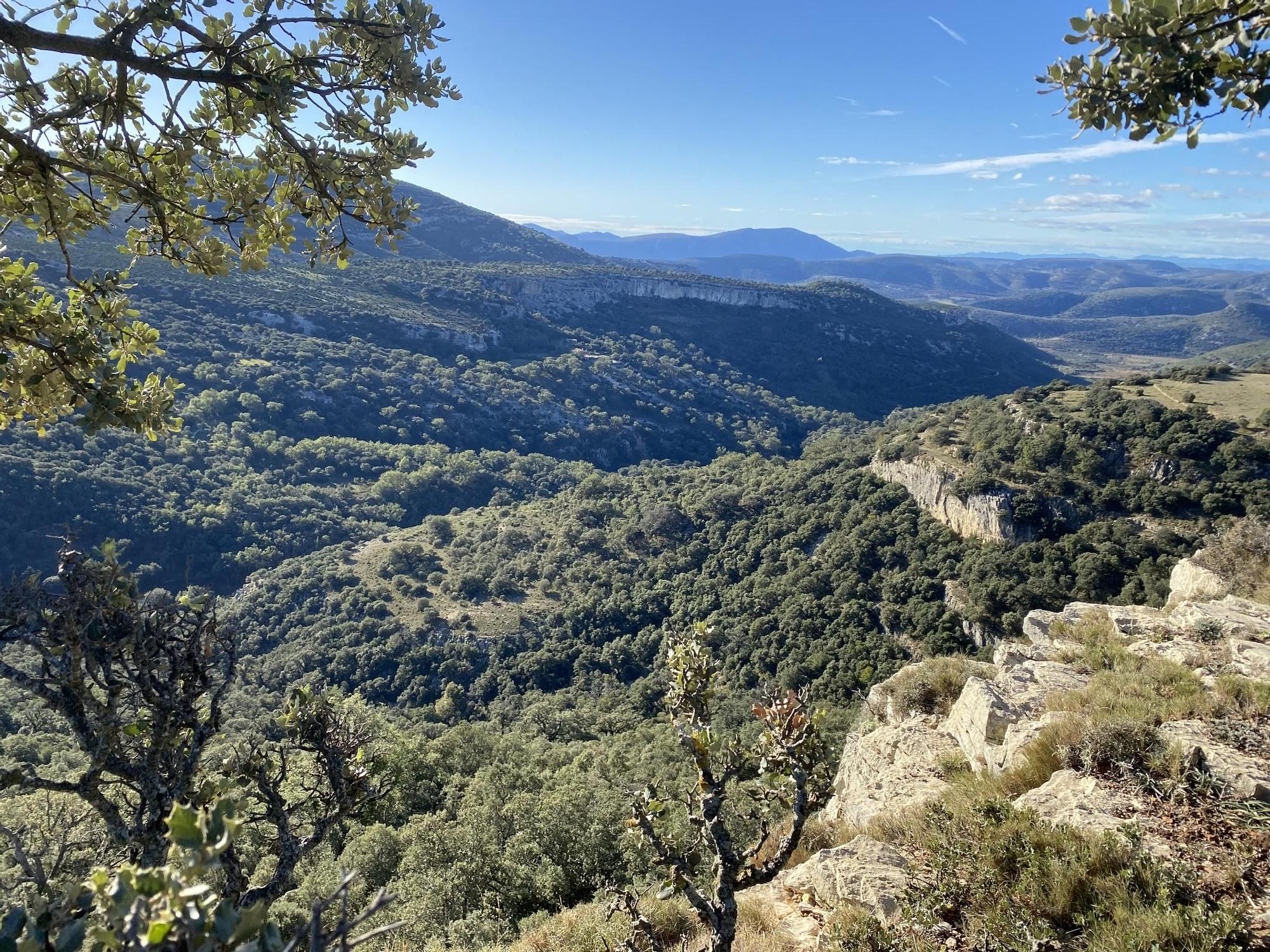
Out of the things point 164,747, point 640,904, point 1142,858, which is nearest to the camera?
point 164,747

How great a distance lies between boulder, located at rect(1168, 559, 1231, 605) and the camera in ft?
38.2

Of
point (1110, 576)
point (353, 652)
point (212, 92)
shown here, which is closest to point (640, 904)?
point (212, 92)

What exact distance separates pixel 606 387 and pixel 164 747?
363 feet

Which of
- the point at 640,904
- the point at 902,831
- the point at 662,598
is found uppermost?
the point at 902,831

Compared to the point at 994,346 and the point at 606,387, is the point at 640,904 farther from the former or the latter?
the point at 994,346

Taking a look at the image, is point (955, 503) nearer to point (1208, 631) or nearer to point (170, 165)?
point (1208, 631)

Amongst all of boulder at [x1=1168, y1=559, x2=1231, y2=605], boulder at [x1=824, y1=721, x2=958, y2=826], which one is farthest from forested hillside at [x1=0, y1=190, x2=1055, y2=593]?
boulder at [x1=1168, y1=559, x2=1231, y2=605]

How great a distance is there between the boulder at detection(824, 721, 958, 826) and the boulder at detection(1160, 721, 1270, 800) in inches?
109

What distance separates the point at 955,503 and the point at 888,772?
94.2 ft

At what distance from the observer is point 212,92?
3.21 meters

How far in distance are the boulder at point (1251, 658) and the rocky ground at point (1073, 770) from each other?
2cm

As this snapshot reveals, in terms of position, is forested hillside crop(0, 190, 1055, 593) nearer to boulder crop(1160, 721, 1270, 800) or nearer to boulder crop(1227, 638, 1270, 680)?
boulder crop(1160, 721, 1270, 800)

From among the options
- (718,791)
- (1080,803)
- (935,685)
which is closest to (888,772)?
(935,685)

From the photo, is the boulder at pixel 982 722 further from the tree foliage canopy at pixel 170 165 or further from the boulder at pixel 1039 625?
the tree foliage canopy at pixel 170 165
